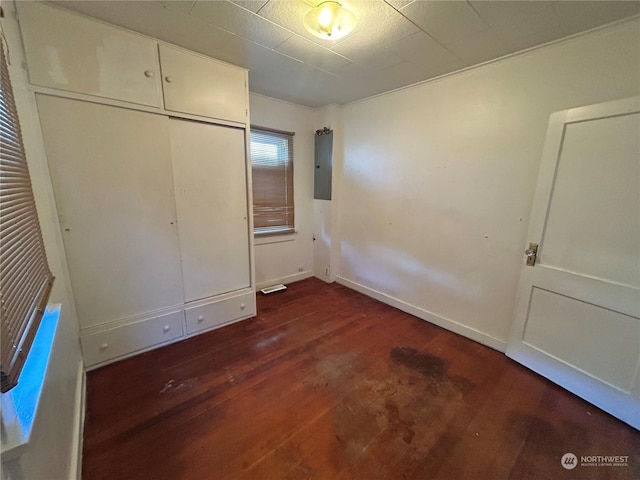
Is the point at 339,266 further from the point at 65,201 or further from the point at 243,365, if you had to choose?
the point at 65,201

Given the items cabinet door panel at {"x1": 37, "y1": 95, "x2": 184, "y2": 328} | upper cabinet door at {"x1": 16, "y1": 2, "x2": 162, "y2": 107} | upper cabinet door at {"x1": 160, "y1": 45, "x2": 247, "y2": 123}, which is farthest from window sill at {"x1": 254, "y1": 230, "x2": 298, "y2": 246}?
upper cabinet door at {"x1": 16, "y1": 2, "x2": 162, "y2": 107}

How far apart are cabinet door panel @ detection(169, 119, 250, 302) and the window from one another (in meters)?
0.75

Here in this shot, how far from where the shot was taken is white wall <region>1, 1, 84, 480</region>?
3.15 ft

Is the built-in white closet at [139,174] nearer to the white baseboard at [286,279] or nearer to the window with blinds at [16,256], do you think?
the window with blinds at [16,256]

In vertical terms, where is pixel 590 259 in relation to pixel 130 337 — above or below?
above

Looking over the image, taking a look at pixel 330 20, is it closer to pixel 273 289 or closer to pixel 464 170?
pixel 464 170

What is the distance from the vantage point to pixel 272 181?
3424 mm

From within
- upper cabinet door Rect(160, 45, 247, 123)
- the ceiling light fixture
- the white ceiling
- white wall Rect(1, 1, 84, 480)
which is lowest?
white wall Rect(1, 1, 84, 480)

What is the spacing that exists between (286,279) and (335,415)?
224 cm

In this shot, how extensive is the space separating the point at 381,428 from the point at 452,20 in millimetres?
2514

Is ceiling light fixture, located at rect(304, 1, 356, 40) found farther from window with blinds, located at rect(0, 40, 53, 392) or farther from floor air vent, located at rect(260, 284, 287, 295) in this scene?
floor air vent, located at rect(260, 284, 287, 295)

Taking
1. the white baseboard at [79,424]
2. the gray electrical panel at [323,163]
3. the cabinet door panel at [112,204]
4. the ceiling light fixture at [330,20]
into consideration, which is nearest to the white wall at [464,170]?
the gray electrical panel at [323,163]

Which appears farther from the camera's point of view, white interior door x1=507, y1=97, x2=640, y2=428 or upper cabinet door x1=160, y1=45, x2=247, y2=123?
upper cabinet door x1=160, y1=45, x2=247, y2=123

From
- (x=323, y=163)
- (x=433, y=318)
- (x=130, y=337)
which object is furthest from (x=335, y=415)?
(x=323, y=163)
